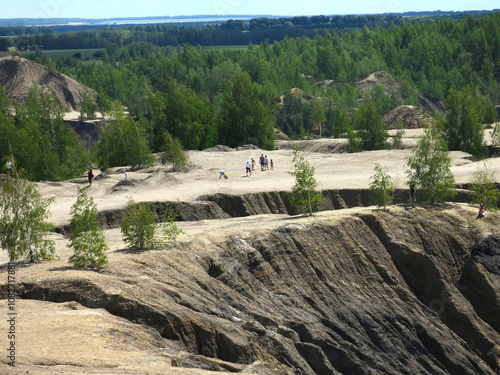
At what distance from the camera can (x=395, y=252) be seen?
4975cm

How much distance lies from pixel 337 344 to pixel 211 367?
12.4 meters

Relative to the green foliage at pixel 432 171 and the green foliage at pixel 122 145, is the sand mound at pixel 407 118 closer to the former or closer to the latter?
the green foliage at pixel 122 145

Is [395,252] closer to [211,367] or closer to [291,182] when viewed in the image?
[291,182]

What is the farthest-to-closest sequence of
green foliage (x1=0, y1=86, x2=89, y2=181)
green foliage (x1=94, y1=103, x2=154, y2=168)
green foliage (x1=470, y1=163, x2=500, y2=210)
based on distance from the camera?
green foliage (x1=0, y1=86, x2=89, y2=181), green foliage (x1=94, y1=103, x2=154, y2=168), green foliage (x1=470, y1=163, x2=500, y2=210)

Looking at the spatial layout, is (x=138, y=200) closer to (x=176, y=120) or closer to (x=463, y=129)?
(x=176, y=120)

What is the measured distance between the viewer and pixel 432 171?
54656 millimetres

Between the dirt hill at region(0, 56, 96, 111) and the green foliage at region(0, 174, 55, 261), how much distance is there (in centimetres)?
12628

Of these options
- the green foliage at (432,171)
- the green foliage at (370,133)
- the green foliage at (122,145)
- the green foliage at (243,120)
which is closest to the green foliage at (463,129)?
the green foliage at (370,133)

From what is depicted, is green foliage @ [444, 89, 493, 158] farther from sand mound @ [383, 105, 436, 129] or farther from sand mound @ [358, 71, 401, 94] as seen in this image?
sand mound @ [358, 71, 401, 94]

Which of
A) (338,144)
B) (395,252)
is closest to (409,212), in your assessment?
(395,252)

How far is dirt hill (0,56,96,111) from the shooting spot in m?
162

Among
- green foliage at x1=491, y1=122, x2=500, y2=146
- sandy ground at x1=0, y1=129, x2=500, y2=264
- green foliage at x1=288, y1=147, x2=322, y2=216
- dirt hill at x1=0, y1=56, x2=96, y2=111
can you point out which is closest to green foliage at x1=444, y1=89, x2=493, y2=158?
green foliage at x1=491, y1=122, x2=500, y2=146

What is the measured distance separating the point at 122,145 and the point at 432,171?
37.5 meters

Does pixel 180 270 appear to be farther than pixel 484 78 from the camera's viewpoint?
No
